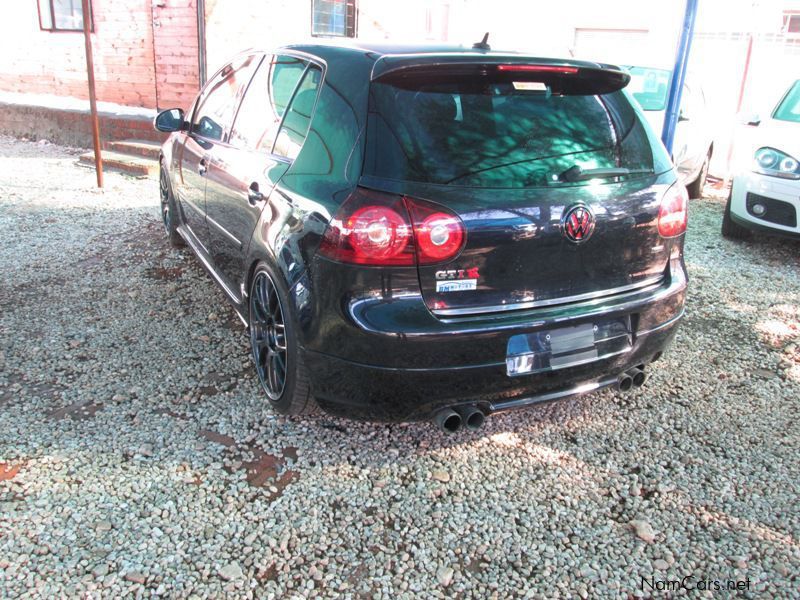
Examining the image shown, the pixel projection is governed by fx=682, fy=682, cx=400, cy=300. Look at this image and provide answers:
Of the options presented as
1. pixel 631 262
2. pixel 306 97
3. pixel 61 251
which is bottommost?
pixel 61 251

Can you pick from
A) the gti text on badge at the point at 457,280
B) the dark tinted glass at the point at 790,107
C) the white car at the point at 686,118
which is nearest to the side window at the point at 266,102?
the gti text on badge at the point at 457,280

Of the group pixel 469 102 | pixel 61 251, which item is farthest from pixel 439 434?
pixel 61 251

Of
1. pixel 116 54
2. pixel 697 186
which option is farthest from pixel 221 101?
pixel 116 54

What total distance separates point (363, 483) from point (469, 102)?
1.60m

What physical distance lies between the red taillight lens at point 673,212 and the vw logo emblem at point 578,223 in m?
0.46

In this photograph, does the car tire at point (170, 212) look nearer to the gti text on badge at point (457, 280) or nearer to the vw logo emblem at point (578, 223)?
the gti text on badge at point (457, 280)

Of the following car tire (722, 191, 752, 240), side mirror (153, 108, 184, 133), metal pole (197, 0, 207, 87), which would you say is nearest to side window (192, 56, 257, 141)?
side mirror (153, 108, 184, 133)

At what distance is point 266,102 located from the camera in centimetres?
359

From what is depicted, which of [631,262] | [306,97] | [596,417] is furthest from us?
[596,417]

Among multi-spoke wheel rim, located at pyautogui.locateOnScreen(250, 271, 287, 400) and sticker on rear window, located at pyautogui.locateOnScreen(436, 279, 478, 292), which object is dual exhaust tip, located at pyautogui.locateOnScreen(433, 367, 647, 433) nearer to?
sticker on rear window, located at pyautogui.locateOnScreen(436, 279, 478, 292)

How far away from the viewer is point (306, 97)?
3.15 meters

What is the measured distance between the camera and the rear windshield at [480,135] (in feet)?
8.38

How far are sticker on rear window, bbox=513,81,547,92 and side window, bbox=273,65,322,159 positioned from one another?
0.90 meters

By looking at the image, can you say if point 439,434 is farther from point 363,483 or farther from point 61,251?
point 61,251
